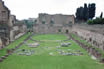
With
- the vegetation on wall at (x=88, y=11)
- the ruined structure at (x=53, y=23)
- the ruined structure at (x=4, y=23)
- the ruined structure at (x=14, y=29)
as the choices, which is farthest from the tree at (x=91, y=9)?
the ruined structure at (x=4, y=23)

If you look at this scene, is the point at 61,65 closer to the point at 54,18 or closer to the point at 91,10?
the point at 54,18

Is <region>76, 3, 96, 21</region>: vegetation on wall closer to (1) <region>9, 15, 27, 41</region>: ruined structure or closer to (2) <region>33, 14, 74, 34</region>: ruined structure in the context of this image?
(2) <region>33, 14, 74, 34</region>: ruined structure

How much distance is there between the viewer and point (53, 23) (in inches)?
1850

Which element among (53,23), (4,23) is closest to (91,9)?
(53,23)

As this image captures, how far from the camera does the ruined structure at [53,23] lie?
4425cm

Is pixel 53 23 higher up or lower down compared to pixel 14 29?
higher up

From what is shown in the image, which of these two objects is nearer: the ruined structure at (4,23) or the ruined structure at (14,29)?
the ruined structure at (4,23)

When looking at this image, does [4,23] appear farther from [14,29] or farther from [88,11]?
[88,11]

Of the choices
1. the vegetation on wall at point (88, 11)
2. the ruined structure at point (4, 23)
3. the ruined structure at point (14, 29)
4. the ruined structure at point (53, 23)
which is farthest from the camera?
the vegetation on wall at point (88, 11)

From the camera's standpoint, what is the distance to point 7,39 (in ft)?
73.6

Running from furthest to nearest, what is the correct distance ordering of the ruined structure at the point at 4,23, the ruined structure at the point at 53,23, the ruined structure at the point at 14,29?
the ruined structure at the point at 53,23, the ruined structure at the point at 14,29, the ruined structure at the point at 4,23

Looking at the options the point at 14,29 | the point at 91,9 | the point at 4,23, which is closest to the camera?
the point at 4,23

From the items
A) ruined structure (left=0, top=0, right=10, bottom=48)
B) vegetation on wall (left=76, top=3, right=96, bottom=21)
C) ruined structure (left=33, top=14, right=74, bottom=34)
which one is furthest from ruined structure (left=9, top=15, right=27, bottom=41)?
vegetation on wall (left=76, top=3, right=96, bottom=21)

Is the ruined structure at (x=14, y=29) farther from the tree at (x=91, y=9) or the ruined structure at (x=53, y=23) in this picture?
the tree at (x=91, y=9)
